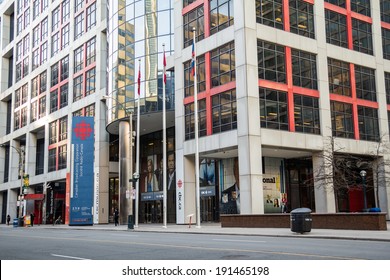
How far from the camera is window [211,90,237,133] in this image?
127ft

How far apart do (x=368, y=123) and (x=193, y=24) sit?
63.3 ft

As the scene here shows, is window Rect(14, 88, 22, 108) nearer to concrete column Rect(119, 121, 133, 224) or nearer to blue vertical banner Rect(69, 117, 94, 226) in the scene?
blue vertical banner Rect(69, 117, 94, 226)

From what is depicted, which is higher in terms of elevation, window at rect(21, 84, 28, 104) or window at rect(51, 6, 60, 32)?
window at rect(51, 6, 60, 32)

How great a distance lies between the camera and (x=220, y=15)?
40531 mm

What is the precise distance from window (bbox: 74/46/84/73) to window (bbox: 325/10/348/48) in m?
32.0

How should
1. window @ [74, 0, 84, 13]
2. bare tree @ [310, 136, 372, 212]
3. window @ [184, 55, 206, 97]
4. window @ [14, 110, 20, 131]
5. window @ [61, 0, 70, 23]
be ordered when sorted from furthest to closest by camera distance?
window @ [14, 110, 20, 131], window @ [61, 0, 70, 23], window @ [74, 0, 84, 13], window @ [184, 55, 206, 97], bare tree @ [310, 136, 372, 212]

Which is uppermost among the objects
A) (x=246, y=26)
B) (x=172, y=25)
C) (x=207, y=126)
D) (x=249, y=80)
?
(x=172, y=25)

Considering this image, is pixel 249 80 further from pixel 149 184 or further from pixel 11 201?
pixel 11 201

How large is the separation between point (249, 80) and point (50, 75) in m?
41.7

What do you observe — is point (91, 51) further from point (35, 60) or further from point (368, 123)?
point (368, 123)

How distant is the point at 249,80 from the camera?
122 ft

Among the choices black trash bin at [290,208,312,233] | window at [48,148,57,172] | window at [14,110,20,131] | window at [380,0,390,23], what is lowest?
black trash bin at [290,208,312,233]

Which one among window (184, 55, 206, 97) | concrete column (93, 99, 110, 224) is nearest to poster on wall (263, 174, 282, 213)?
window (184, 55, 206, 97)
